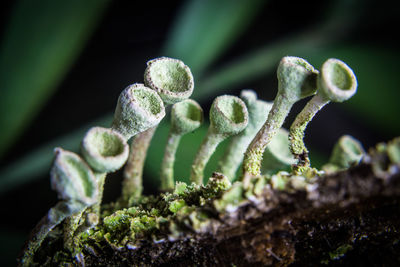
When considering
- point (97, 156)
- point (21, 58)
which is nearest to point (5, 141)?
point (21, 58)

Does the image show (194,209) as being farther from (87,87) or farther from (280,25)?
(280,25)

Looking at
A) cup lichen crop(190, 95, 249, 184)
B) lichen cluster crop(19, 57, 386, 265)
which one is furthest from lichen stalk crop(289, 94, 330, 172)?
cup lichen crop(190, 95, 249, 184)

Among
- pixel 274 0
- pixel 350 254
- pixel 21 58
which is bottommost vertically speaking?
pixel 350 254

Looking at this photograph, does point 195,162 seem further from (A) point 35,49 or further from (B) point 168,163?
(A) point 35,49

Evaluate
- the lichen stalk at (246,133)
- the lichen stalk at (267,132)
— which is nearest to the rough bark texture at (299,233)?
the lichen stalk at (267,132)

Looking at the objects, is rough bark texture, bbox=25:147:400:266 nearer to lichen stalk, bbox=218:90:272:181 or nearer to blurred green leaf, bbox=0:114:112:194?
lichen stalk, bbox=218:90:272:181

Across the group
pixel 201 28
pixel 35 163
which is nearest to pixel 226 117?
pixel 201 28
